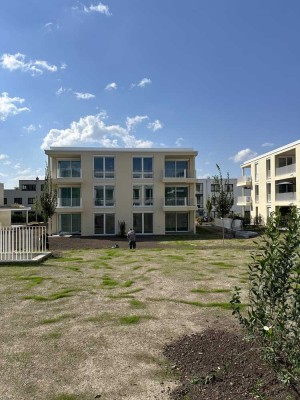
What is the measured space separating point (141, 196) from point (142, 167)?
3065 millimetres

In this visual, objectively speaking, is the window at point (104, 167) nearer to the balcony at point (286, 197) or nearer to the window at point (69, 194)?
the window at point (69, 194)

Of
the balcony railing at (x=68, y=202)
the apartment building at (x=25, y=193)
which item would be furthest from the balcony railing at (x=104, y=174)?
the apartment building at (x=25, y=193)

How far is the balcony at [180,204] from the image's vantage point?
3244 cm

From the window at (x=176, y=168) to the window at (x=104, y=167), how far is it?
5.77 meters

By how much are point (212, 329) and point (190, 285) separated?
3983 millimetres

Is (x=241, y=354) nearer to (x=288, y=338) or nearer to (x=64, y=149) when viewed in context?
(x=288, y=338)

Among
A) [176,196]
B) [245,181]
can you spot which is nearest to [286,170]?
[245,181]

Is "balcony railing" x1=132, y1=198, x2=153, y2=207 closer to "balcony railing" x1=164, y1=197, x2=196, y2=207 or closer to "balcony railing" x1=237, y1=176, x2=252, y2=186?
"balcony railing" x1=164, y1=197, x2=196, y2=207

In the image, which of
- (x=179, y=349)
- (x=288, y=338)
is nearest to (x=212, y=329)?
(x=179, y=349)

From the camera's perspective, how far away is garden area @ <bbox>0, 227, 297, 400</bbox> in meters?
4.55

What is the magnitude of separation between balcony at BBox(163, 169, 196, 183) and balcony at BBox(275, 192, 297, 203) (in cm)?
1084

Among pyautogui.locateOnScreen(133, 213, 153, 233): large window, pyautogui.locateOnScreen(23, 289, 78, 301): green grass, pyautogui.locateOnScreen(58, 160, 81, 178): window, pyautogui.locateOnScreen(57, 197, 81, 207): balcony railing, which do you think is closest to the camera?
pyautogui.locateOnScreen(23, 289, 78, 301): green grass

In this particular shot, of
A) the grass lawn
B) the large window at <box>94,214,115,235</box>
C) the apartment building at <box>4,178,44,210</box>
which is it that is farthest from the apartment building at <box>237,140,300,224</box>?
the apartment building at <box>4,178,44,210</box>

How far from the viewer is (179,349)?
5.82 meters
